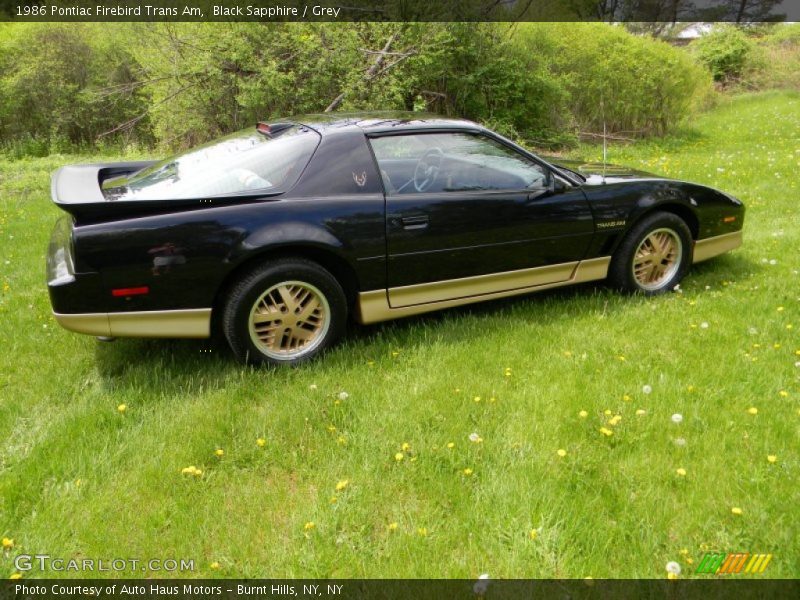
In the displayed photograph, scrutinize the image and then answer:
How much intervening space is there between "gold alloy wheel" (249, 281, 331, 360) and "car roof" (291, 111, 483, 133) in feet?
3.41

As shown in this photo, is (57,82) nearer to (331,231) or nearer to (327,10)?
(327,10)

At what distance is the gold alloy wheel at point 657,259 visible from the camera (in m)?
4.46

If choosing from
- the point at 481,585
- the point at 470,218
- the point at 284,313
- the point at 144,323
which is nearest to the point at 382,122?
the point at 470,218

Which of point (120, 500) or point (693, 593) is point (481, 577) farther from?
point (120, 500)

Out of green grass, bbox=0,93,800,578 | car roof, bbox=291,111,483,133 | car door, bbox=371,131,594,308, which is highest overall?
car roof, bbox=291,111,483,133

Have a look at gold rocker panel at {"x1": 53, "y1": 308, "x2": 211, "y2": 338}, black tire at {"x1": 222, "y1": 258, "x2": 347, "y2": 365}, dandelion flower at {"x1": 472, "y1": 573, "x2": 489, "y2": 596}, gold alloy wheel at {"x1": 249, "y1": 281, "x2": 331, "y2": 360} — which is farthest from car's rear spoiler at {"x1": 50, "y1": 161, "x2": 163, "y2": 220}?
dandelion flower at {"x1": 472, "y1": 573, "x2": 489, "y2": 596}

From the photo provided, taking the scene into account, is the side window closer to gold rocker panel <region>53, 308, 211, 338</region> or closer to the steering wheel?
the steering wheel

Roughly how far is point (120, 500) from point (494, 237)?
2.54 meters

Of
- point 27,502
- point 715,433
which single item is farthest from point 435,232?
point 27,502

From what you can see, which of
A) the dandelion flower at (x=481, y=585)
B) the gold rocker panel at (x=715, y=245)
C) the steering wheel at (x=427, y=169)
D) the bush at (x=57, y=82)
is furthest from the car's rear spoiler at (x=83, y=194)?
the bush at (x=57, y=82)

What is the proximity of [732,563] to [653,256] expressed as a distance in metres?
2.72

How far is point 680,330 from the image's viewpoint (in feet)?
12.8

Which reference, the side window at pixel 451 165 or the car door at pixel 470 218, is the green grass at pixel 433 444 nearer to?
the car door at pixel 470 218

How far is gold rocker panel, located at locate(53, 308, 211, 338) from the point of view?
3055mm
